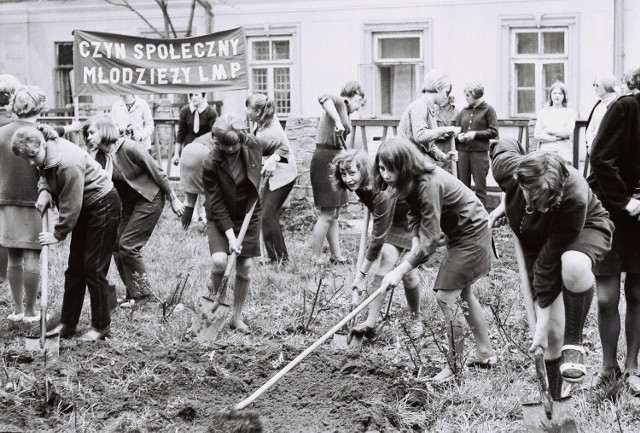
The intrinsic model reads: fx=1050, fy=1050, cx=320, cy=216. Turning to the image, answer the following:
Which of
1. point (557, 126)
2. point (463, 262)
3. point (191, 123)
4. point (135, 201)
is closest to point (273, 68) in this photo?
point (191, 123)

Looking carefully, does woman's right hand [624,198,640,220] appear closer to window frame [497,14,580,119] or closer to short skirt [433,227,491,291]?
short skirt [433,227,491,291]

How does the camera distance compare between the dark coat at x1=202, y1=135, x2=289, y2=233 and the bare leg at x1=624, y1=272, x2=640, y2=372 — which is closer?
the bare leg at x1=624, y1=272, x2=640, y2=372

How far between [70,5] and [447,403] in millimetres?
17846

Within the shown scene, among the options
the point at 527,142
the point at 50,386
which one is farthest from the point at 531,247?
the point at 527,142

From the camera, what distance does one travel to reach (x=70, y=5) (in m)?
21.7

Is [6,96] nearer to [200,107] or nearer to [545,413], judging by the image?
[200,107]

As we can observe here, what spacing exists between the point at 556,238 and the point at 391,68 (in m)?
14.9

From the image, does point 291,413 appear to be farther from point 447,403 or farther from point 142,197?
point 142,197

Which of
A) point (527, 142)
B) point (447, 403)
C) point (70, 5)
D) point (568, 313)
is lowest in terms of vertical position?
point (447, 403)

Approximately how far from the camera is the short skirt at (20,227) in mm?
7473

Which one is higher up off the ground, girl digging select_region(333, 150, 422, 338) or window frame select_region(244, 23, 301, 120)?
window frame select_region(244, 23, 301, 120)

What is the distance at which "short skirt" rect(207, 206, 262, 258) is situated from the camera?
7.39 m

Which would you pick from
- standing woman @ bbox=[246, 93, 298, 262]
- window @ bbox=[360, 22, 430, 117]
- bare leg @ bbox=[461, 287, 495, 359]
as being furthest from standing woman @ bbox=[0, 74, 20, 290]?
window @ bbox=[360, 22, 430, 117]

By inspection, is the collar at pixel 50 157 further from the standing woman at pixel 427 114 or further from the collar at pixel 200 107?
the collar at pixel 200 107
